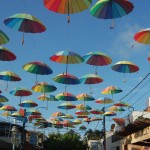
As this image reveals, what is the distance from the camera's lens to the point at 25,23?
1573cm

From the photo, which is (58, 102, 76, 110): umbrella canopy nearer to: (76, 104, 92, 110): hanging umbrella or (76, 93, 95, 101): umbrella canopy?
(76, 104, 92, 110): hanging umbrella

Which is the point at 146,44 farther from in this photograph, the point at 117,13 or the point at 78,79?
the point at 78,79

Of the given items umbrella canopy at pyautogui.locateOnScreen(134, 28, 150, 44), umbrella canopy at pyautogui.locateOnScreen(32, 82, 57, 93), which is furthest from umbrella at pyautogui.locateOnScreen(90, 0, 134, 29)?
umbrella canopy at pyautogui.locateOnScreen(32, 82, 57, 93)

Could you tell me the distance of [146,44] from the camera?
16250 millimetres

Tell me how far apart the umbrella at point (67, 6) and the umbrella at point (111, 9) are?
65 cm

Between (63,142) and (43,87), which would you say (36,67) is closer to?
(43,87)

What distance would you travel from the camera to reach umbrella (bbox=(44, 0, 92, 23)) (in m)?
13.3

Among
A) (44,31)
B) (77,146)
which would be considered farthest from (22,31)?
(77,146)

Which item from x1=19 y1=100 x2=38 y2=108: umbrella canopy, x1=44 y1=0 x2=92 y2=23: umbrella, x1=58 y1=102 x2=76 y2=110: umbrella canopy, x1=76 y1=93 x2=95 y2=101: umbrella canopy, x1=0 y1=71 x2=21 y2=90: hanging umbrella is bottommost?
x1=58 y1=102 x2=76 y2=110: umbrella canopy

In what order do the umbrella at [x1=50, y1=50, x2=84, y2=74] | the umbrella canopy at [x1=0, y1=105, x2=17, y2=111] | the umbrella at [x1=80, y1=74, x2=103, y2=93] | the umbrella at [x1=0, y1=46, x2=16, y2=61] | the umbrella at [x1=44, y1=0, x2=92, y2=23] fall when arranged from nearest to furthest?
1. the umbrella at [x1=44, y1=0, x2=92, y2=23]
2. the umbrella at [x1=0, y1=46, x2=16, y2=61]
3. the umbrella at [x1=50, y1=50, x2=84, y2=74]
4. the umbrella at [x1=80, y1=74, x2=103, y2=93]
5. the umbrella canopy at [x1=0, y1=105, x2=17, y2=111]

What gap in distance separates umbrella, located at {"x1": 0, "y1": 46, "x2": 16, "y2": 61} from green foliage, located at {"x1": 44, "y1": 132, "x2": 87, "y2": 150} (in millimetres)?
33173

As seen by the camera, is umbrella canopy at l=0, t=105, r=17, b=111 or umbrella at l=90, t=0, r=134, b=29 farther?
umbrella canopy at l=0, t=105, r=17, b=111

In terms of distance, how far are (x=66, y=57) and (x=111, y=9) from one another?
17.7 feet

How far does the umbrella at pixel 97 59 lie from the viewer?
62.7 feet
